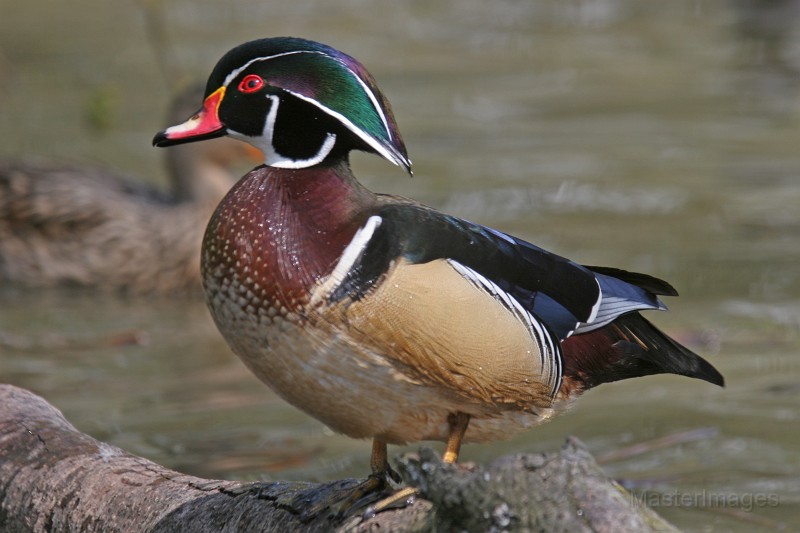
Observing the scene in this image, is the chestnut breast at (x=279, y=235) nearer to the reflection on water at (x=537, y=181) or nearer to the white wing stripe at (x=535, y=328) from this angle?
the white wing stripe at (x=535, y=328)

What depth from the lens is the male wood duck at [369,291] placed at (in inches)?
A: 116

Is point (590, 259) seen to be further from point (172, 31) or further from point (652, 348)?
point (172, 31)

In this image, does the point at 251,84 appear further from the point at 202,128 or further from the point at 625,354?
the point at 625,354

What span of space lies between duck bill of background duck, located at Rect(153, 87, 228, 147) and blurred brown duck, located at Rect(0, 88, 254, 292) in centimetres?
426

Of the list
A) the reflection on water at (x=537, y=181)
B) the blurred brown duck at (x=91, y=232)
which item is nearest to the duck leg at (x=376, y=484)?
the reflection on water at (x=537, y=181)

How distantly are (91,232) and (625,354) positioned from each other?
188 inches

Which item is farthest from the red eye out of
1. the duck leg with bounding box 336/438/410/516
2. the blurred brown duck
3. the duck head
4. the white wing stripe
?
the blurred brown duck

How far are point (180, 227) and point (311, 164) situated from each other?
4.53 m

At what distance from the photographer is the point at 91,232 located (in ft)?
24.8

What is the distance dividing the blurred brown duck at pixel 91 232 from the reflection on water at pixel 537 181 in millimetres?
166

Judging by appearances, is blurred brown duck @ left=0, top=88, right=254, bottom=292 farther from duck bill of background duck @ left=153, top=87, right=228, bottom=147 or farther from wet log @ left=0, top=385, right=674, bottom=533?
duck bill of background duck @ left=153, top=87, right=228, bottom=147

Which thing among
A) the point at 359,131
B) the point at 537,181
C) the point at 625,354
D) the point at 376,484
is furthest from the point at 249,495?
the point at 537,181

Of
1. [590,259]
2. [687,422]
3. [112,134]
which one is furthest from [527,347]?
[112,134]

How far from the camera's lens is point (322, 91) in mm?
3119
